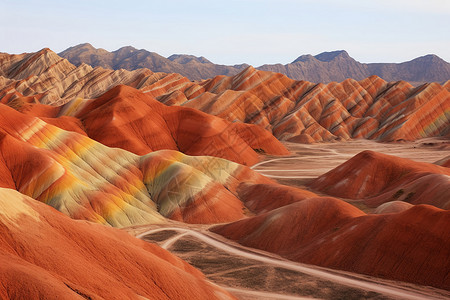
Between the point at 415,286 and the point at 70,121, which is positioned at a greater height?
the point at 70,121

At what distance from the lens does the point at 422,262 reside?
37.4m

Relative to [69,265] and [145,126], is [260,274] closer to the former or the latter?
[69,265]

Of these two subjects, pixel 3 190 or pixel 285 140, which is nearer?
pixel 3 190

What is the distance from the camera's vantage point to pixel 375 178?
79.7 metres

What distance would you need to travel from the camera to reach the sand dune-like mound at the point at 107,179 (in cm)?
5512

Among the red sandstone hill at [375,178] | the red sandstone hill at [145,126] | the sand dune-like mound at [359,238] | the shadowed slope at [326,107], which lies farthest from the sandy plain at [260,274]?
the shadowed slope at [326,107]

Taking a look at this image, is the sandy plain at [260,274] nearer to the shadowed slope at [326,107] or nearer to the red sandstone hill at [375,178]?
the red sandstone hill at [375,178]

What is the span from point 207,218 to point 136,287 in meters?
37.1

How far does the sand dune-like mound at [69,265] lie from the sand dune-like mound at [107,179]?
27.4 metres

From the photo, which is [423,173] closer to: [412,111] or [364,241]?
[364,241]

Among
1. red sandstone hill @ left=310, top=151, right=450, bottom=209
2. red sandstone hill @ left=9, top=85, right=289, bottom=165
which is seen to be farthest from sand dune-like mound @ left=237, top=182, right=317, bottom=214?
red sandstone hill @ left=9, top=85, right=289, bottom=165

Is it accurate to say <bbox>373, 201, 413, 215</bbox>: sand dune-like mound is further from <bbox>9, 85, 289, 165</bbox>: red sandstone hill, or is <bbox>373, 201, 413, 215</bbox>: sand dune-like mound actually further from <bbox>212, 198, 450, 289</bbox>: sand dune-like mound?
<bbox>9, 85, 289, 165</bbox>: red sandstone hill

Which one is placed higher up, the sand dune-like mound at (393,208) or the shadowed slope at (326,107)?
the shadowed slope at (326,107)

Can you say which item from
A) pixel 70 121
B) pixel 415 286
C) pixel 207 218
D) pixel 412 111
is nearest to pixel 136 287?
pixel 415 286
